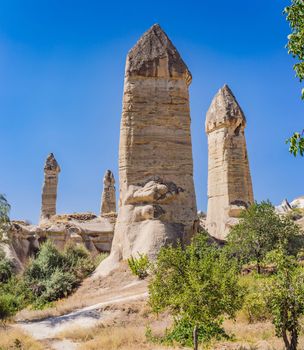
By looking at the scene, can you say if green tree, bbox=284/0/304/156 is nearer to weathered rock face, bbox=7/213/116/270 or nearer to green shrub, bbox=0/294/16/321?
green shrub, bbox=0/294/16/321

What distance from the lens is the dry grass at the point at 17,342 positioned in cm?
938

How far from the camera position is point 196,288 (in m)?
7.89

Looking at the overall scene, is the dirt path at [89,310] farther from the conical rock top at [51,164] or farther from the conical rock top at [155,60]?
the conical rock top at [51,164]

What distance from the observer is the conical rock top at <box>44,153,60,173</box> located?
1393 inches

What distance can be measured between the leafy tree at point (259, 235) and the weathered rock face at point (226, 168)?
4329mm

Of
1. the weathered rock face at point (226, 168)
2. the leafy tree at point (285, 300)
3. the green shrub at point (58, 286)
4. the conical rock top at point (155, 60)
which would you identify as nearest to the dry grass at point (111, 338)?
the leafy tree at point (285, 300)

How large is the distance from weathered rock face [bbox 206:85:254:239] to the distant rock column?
14724mm

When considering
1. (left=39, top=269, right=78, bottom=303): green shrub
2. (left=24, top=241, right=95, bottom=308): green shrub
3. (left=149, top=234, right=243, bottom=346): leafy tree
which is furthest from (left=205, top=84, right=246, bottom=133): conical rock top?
(left=149, top=234, right=243, bottom=346): leafy tree

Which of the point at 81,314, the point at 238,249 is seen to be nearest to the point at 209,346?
the point at 81,314

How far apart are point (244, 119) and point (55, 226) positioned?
1259cm

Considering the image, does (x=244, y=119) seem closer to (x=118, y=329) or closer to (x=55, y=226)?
(x=55, y=226)

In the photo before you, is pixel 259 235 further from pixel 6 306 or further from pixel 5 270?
pixel 5 270

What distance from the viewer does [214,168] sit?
2448 cm

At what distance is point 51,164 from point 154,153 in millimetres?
19050
